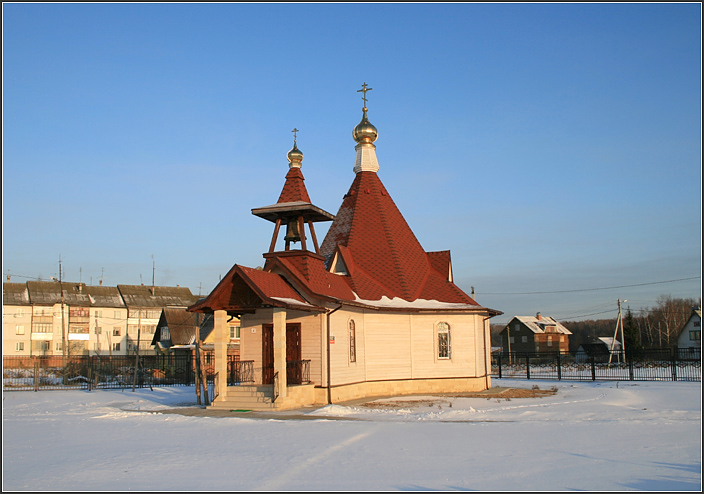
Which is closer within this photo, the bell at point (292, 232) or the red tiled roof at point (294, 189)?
the red tiled roof at point (294, 189)

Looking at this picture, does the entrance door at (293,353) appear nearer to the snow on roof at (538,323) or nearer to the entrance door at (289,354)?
the entrance door at (289,354)

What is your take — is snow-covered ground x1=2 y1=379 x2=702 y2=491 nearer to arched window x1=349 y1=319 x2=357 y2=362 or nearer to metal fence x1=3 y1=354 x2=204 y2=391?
arched window x1=349 y1=319 x2=357 y2=362

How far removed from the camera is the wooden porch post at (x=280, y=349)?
1603cm

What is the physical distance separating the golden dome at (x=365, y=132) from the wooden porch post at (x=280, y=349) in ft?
35.7

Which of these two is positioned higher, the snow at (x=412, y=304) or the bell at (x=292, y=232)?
the bell at (x=292, y=232)

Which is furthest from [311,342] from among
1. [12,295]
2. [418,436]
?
[12,295]

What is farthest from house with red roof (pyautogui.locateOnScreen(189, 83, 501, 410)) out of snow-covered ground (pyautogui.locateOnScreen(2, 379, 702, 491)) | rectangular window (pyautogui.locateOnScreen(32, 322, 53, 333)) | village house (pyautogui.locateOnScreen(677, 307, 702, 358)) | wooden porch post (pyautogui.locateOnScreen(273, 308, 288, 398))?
rectangular window (pyautogui.locateOnScreen(32, 322, 53, 333))

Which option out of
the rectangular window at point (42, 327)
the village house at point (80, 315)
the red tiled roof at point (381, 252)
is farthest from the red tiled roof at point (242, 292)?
the rectangular window at point (42, 327)

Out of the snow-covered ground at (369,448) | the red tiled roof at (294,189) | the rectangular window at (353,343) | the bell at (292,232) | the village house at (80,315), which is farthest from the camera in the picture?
→ the village house at (80,315)

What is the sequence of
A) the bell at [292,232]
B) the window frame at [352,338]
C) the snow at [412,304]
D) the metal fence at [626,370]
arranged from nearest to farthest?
the window frame at [352,338] → the bell at [292,232] → the snow at [412,304] → the metal fence at [626,370]

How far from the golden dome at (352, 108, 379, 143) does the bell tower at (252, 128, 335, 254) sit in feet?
17.2

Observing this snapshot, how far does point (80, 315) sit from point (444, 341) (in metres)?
48.3

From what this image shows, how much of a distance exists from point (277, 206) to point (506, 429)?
10.2 meters

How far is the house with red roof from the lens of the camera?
16.7m
